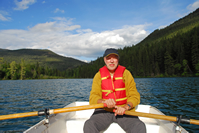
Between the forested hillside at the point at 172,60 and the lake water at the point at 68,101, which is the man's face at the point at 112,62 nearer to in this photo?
the lake water at the point at 68,101

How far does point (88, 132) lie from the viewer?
277cm

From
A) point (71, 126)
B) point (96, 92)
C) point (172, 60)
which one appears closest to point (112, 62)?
point (96, 92)

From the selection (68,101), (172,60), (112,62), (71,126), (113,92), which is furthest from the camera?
(172,60)

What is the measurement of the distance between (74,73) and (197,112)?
141 meters

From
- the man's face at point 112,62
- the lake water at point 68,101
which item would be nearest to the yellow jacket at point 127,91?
the man's face at point 112,62

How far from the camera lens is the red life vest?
132 inches

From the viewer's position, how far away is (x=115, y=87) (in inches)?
134

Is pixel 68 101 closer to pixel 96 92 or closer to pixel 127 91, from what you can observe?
pixel 96 92

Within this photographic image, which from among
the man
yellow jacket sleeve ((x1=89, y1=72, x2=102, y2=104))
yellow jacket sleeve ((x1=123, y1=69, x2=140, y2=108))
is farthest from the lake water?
yellow jacket sleeve ((x1=89, y1=72, x2=102, y2=104))

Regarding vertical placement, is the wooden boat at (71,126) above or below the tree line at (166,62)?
below

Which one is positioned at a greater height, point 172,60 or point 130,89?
point 172,60

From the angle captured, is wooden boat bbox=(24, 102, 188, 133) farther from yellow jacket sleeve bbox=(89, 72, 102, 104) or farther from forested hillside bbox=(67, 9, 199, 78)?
forested hillside bbox=(67, 9, 199, 78)

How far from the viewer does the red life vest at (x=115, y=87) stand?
3.36m

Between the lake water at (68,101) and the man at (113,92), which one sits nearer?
the man at (113,92)
